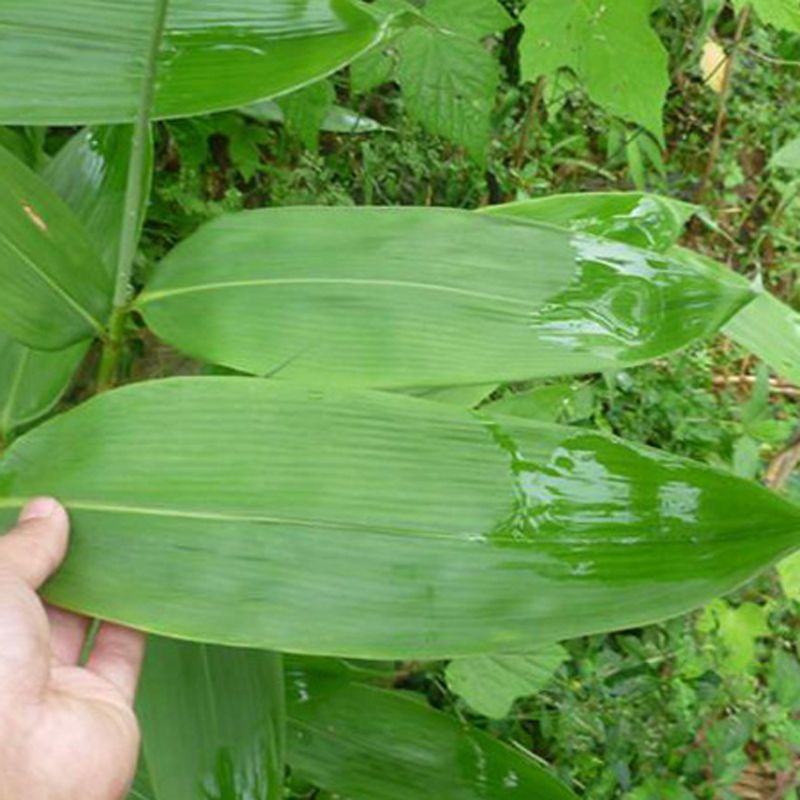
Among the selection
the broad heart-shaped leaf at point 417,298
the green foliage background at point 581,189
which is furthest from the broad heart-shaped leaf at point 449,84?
the broad heart-shaped leaf at point 417,298

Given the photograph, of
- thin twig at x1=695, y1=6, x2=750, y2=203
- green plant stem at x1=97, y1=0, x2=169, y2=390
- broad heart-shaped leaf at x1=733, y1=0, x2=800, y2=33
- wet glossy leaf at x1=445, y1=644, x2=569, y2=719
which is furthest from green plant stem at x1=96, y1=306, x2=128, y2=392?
thin twig at x1=695, y1=6, x2=750, y2=203

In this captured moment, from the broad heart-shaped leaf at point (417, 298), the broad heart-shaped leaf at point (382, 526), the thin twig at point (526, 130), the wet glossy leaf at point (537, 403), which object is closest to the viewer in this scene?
the broad heart-shaped leaf at point (382, 526)

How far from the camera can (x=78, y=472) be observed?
1.90 feet

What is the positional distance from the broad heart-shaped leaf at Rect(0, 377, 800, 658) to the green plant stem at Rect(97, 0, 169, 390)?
4.4 inches

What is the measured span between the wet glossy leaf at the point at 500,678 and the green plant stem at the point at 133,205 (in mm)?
505

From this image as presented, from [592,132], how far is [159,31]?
55.0 inches

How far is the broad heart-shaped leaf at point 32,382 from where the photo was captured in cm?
75

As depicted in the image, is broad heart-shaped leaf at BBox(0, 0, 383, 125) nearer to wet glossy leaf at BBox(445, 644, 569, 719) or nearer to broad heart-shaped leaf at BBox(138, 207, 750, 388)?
broad heart-shaped leaf at BBox(138, 207, 750, 388)

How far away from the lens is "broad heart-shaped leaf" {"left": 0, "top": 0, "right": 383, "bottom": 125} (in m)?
0.67

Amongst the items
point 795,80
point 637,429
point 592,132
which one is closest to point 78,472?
point 637,429

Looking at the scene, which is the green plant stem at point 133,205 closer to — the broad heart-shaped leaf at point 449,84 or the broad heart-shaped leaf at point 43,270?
the broad heart-shaped leaf at point 43,270

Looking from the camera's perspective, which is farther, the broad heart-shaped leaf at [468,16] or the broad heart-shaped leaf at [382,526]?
the broad heart-shaped leaf at [468,16]

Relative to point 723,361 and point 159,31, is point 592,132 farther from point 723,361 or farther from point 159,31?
point 159,31

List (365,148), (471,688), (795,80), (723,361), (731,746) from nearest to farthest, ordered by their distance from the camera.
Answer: (471,688), (731,746), (365,148), (723,361), (795,80)
